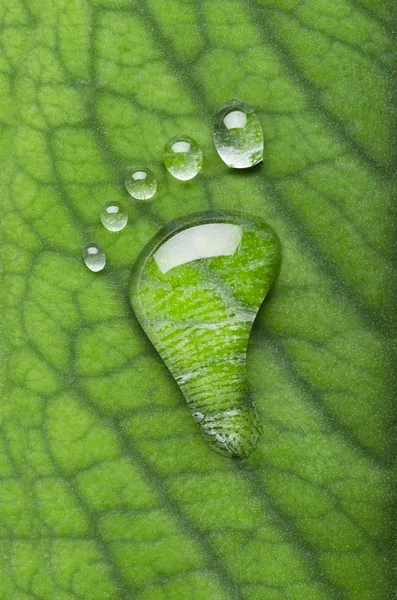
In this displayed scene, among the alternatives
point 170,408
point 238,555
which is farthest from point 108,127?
point 238,555

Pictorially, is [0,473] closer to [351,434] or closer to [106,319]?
[106,319]

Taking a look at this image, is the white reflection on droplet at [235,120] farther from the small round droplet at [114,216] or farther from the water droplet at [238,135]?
the small round droplet at [114,216]

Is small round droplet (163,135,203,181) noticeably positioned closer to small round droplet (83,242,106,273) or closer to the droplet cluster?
the droplet cluster

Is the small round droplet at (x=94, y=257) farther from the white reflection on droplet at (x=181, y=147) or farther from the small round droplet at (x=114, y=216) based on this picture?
the white reflection on droplet at (x=181, y=147)

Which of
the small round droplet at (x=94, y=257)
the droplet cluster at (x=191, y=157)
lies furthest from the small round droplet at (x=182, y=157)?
the small round droplet at (x=94, y=257)

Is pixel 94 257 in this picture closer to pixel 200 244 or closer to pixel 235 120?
pixel 200 244

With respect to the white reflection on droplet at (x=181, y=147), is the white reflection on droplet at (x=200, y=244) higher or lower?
lower

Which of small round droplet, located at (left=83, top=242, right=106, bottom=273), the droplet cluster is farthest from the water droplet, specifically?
small round droplet, located at (left=83, top=242, right=106, bottom=273)
